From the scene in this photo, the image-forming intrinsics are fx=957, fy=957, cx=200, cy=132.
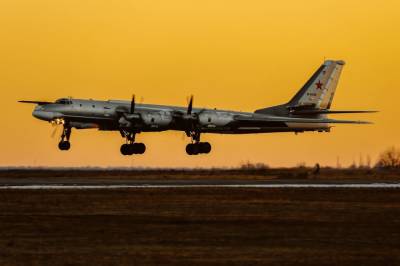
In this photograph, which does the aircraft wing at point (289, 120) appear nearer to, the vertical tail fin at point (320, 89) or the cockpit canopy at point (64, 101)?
the vertical tail fin at point (320, 89)

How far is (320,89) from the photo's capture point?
83.3 m

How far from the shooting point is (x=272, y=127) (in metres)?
80.2

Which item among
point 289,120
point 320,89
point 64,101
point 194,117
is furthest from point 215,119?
point 64,101
